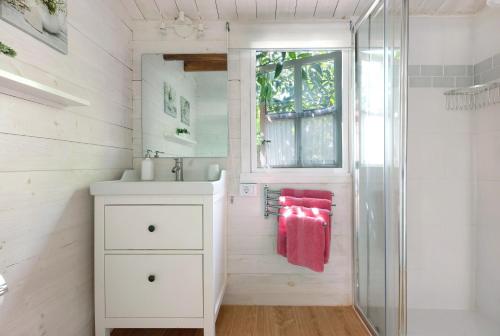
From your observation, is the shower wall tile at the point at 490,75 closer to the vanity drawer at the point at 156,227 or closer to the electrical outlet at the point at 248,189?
the electrical outlet at the point at 248,189

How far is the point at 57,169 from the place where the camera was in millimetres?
1425

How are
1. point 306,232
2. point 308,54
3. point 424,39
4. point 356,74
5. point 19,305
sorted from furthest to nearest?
point 308,54, point 356,74, point 306,232, point 424,39, point 19,305

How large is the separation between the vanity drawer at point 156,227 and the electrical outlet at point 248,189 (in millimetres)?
665

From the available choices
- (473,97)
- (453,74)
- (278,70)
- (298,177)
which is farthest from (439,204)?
(278,70)

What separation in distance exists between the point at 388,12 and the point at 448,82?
1.90ft

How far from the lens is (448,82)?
1.86 m

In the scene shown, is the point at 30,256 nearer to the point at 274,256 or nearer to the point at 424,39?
the point at 274,256

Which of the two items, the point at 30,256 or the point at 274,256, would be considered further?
the point at 274,256

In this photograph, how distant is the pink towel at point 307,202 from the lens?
209 cm

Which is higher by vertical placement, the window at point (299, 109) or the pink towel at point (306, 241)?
the window at point (299, 109)

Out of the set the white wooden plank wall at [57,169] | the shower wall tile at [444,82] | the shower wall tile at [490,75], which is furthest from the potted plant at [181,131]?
the shower wall tile at [490,75]

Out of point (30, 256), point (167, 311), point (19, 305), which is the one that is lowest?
point (167, 311)

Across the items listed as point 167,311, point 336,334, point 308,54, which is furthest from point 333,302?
point 308,54

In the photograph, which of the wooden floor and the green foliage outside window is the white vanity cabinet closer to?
the wooden floor
